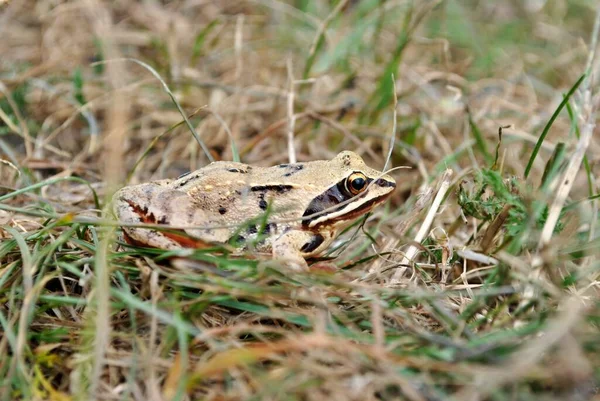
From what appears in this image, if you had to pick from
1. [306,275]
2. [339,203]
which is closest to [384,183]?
[339,203]

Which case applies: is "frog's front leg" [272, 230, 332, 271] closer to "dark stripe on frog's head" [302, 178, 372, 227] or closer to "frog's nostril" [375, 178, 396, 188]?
"dark stripe on frog's head" [302, 178, 372, 227]

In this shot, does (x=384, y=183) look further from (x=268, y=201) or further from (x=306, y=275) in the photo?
(x=306, y=275)

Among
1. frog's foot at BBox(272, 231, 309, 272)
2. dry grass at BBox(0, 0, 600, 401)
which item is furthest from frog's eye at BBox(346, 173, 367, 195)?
frog's foot at BBox(272, 231, 309, 272)

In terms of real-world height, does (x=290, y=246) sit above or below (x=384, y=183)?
below

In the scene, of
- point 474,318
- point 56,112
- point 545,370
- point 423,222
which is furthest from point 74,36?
point 545,370

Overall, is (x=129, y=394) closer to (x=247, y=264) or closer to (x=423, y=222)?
(x=247, y=264)

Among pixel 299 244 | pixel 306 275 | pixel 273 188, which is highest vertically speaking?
pixel 273 188

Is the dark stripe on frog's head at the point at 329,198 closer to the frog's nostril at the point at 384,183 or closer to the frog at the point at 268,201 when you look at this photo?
the frog at the point at 268,201
